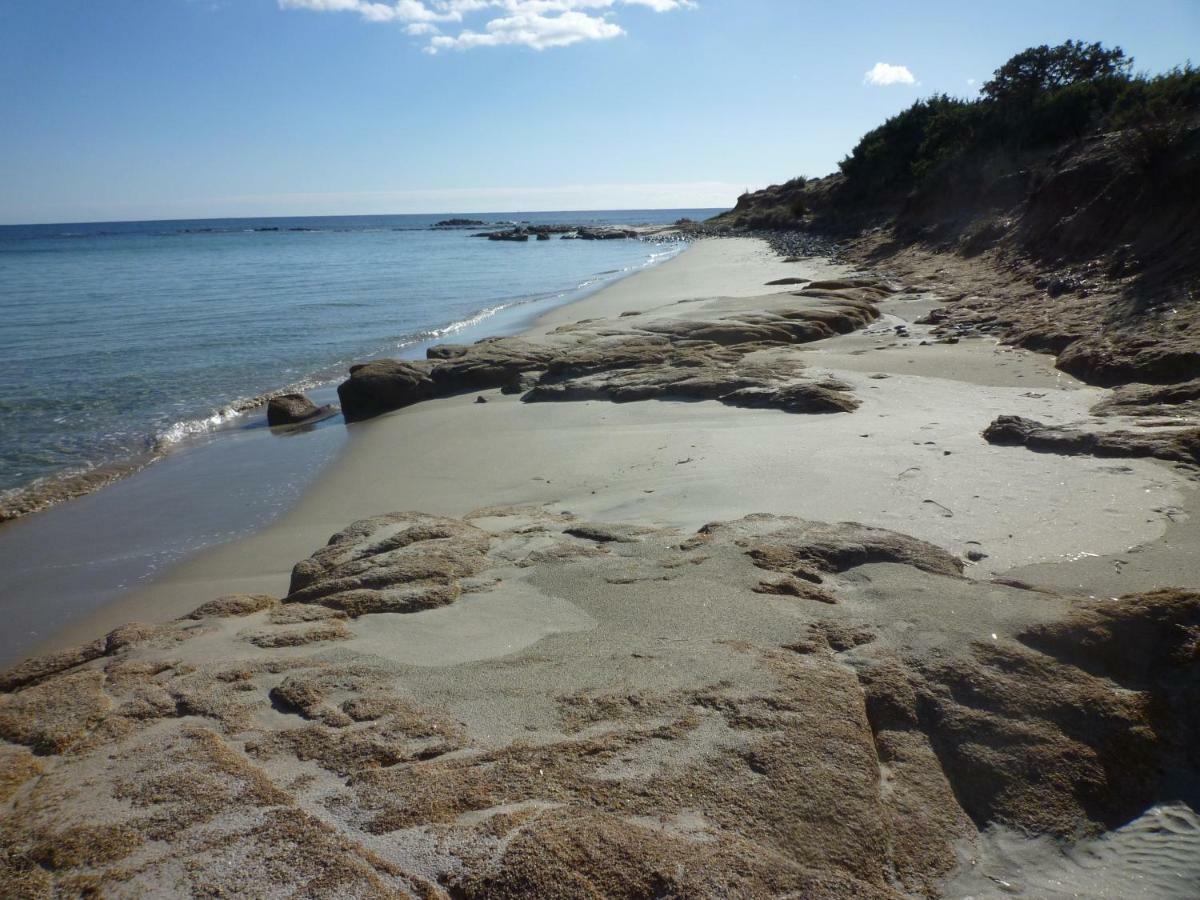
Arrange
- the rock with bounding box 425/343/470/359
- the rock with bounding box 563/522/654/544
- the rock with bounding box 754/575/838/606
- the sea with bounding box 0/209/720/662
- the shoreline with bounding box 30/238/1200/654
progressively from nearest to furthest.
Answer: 1. the rock with bounding box 754/575/838/606
2. the rock with bounding box 563/522/654/544
3. the shoreline with bounding box 30/238/1200/654
4. the sea with bounding box 0/209/720/662
5. the rock with bounding box 425/343/470/359

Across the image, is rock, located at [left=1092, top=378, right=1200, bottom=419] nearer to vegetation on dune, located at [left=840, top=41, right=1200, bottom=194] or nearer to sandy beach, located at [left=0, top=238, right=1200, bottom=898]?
sandy beach, located at [left=0, top=238, right=1200, bottom=898]

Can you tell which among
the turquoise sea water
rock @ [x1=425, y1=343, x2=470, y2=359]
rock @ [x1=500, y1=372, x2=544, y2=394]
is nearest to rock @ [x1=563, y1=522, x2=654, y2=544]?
rock @ [x1=500, y1=372, x2=544, y2=394]

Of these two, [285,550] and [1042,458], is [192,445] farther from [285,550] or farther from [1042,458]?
[1042,458]

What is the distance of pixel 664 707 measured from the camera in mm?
2207

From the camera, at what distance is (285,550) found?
17.1ft

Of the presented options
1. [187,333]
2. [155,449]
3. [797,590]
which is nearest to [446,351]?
[155,449]

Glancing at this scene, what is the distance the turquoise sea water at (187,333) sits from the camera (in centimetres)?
908

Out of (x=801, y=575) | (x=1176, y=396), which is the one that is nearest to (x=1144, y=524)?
Answer: (x=801, y=575)

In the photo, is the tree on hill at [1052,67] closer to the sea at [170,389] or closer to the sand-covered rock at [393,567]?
the sea at [170,389]

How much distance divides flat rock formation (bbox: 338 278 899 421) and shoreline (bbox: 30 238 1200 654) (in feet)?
0.98

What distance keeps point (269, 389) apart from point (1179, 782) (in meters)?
11.1

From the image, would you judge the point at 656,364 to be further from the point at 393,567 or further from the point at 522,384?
the point at 393,567

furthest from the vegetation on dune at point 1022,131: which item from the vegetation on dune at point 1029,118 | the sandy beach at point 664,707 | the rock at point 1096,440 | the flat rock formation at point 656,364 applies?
the sandy beach at point 664,707

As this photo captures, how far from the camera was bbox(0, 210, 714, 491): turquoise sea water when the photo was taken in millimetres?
9078
